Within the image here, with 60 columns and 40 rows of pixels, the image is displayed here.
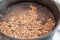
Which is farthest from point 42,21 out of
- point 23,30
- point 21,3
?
point 21,3

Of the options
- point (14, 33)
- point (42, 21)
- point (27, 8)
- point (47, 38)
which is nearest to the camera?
point (47, 38)

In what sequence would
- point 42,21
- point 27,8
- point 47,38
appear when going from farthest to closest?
point 27,8 < point 42,21 < point 47,38

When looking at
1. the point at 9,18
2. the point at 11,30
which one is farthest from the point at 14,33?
the point at 9,18

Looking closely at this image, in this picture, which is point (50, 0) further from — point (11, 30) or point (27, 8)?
point (11, 30)

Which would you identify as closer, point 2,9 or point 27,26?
point 27,26

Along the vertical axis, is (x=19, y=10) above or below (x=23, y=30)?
above

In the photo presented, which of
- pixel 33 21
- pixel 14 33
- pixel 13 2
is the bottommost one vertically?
pixel 14 33
